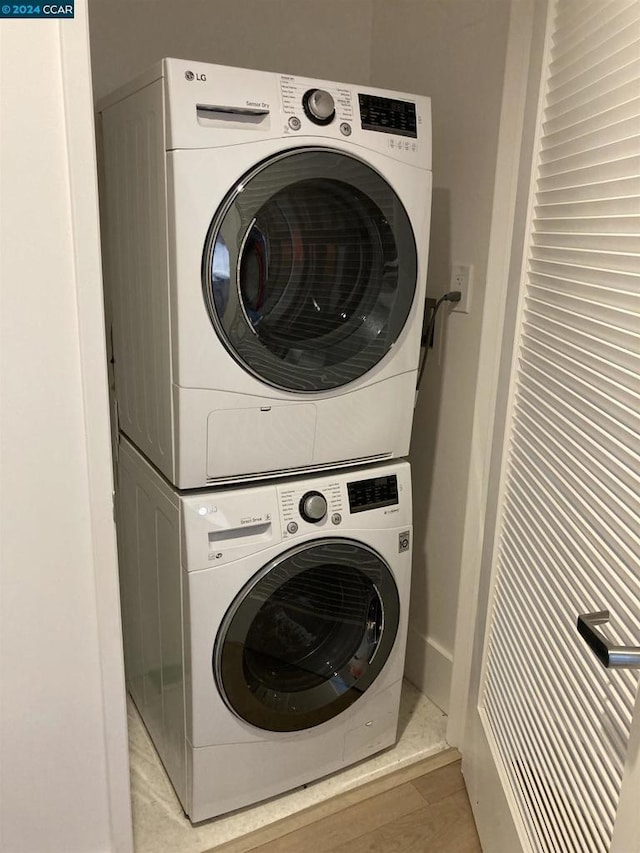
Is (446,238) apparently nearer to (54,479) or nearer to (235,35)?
(235,35)

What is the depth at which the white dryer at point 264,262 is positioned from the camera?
4.45ft

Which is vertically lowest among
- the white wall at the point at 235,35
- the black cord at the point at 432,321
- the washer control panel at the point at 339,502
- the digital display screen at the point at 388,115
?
the washer control panel at the point at 339,502

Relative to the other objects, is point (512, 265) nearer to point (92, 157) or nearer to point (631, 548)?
point (631, 548)

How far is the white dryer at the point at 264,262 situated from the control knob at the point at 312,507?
71 millimetres

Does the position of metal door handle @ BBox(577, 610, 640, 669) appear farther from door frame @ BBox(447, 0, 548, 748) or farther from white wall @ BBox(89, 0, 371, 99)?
white wall @ BBox(89, 0, 371, 99)

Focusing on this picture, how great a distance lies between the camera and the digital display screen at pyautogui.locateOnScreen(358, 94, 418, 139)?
1.48m

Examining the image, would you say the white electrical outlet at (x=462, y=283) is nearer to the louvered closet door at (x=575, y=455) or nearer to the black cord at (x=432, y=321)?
the black cord at (x=432, y=321)

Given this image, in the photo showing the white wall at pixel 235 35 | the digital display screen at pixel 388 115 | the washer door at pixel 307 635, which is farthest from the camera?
the white wall at pixel 235 35

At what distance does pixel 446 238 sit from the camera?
6.24 feet

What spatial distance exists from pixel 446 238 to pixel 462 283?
0.15 meters

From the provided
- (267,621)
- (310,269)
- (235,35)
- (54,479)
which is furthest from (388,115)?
(267,621)

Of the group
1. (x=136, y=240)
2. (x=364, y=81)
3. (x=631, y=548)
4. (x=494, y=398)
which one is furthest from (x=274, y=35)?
(x=631, y=548)

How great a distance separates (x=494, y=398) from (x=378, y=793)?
41.2 inches

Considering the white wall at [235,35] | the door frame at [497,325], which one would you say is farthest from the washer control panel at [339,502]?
the white wall at [235,35]
